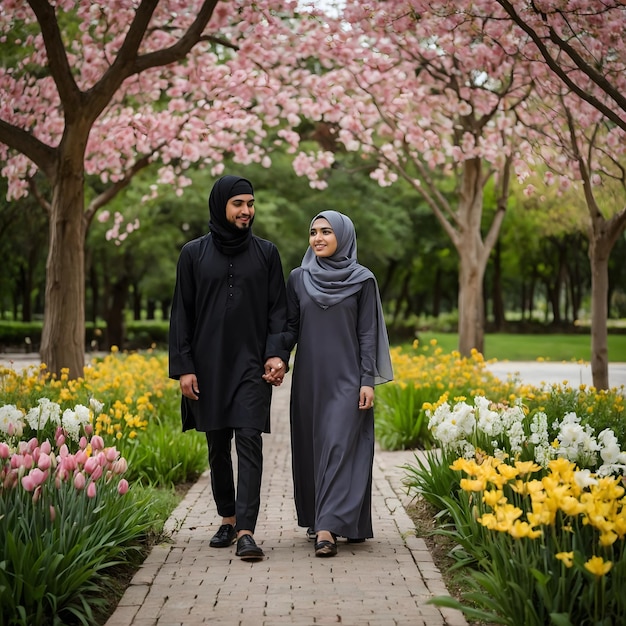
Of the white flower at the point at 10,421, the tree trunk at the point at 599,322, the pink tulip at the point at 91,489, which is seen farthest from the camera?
the tree trunk at the point at 599,322

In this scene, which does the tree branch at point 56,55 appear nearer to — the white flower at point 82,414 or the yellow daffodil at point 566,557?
the white flower at point 82,414

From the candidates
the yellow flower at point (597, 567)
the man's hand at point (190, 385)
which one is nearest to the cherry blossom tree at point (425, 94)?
the man's hand at point (190, 385)

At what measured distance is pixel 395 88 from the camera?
12594mm

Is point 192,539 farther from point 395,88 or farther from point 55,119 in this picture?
point 395,88

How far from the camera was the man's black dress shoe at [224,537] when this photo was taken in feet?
17.8

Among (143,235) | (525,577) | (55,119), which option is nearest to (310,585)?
(525,577)

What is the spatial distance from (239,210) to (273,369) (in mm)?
983

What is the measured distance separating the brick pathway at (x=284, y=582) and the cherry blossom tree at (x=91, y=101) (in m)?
3.78

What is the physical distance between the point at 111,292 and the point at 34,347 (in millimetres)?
3303

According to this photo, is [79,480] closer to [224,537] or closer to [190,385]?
[190,385]

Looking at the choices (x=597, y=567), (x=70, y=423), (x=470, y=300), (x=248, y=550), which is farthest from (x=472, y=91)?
(x=597, y=567)

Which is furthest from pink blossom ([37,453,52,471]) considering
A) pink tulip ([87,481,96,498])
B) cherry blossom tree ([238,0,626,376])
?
cherry blossom tree ([238,0,626,376])

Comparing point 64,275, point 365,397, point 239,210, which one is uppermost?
point 239,210

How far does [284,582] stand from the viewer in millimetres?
4625
